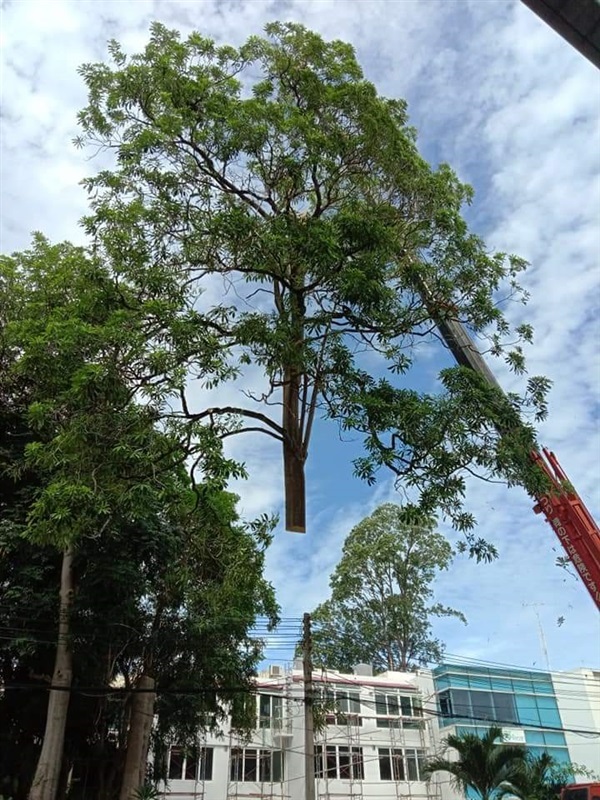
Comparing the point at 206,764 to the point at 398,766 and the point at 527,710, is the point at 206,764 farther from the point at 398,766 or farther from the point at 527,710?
the point at 527,710

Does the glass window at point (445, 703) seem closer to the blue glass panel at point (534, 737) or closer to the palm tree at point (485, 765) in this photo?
the blue glass panel at point (534, 737)

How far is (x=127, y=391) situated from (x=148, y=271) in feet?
3.78

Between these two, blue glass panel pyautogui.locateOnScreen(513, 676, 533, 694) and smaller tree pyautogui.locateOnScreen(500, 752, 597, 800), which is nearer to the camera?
smaller tree pyautogui.locateOnScreen(500, 752, 597, 800)

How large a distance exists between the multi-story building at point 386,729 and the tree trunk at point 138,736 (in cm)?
864

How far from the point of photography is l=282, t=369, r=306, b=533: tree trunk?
6012 millimetres

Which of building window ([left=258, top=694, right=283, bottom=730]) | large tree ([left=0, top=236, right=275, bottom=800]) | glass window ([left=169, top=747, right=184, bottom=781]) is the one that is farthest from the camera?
building window ([left=258, top=694, right=283, bottom=730])

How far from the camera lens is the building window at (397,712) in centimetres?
2408

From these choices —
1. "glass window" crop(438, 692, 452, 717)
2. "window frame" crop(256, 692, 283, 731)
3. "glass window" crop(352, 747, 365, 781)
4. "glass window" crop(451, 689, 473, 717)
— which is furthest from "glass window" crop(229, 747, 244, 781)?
"glass window" crop(451, 689, 473, 717)

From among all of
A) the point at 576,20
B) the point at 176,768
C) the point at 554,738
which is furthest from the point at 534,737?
the point at 576,20

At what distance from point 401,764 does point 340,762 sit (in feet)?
8.36

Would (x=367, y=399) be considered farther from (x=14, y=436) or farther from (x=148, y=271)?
(x=14, y=436)

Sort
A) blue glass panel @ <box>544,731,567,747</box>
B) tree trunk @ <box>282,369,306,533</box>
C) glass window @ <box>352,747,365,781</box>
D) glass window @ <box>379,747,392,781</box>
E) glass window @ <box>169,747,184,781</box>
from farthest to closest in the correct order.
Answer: blue glass panel @ <box>544,731,567,747</box> < glass window @ <box>379,747,392,781</box> < glass window @ <box>352,747,365,781</box> < glass window @ <box>169,747,184,781</box> < tree trunk @ <box>282,369,306,533</box>

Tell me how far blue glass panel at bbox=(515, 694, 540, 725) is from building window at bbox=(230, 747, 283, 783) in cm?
936

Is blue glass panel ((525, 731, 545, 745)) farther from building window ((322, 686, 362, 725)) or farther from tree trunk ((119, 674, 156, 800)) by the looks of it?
tree trunk ((119, 674, 156, 800))
